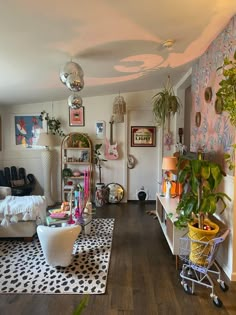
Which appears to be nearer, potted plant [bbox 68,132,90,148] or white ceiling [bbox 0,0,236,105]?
white ceiling [bbox 0,0,236,105]

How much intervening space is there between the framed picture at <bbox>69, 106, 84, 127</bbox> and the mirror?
5.08 ft

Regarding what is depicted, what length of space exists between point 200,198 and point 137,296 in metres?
1.08

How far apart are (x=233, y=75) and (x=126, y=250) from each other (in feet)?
7.36

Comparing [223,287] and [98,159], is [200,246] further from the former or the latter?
[98,159]

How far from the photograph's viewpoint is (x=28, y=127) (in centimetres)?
502

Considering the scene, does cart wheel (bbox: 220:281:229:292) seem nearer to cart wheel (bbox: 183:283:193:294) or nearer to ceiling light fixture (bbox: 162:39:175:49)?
cart wheel (bbox: 183:283:193:294)

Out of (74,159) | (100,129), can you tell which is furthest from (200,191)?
(74,159)

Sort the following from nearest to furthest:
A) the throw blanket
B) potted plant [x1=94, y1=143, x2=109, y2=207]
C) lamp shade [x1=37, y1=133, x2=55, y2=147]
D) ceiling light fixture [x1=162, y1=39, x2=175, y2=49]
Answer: ceiling light fixture [x1=162, y1=39, x2=175, y2=49], the throw blanket, lamp shade [x1=37, y1=133, x2=55, y2=147], potted plant [x1=94, y1=143, x2=109, y2=207]

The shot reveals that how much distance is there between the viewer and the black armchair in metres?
4.49

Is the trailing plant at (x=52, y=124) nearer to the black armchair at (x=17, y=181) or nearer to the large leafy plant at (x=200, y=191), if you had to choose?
the black armchair at (x=17, y=181)

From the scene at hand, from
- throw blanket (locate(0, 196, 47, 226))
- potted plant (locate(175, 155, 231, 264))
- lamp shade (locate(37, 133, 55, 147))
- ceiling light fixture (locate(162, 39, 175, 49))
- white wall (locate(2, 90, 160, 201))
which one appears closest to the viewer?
potted plant (locate(175, 155, 231, 264))

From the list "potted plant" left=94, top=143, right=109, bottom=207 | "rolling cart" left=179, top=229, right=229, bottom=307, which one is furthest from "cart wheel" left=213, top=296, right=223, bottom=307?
"potted plant" left=94, top=143, right=109, bottom=207

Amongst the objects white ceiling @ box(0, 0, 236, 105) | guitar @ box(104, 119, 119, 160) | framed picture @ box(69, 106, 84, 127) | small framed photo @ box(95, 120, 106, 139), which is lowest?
guitar @ box(104, 119, 119, 160)

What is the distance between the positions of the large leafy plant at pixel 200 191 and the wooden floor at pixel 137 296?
561 millimetres
